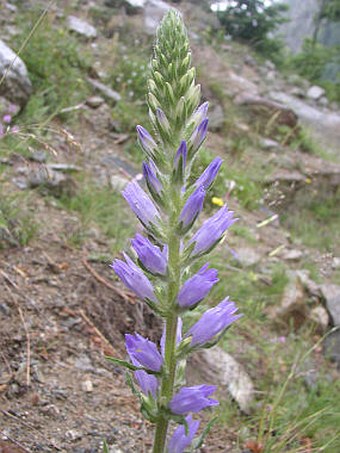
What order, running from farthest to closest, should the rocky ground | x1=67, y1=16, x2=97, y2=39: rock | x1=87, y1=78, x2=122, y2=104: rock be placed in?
x1=67, y1=16, x2=97, y2=39: rock → x1=87, y1=78, x2=122, y2=104: rock → the rocky ground

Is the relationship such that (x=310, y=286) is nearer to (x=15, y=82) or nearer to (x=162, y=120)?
(x=15, y=82)

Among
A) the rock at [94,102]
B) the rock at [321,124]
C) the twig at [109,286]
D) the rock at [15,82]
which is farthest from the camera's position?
the rock at [321,124]

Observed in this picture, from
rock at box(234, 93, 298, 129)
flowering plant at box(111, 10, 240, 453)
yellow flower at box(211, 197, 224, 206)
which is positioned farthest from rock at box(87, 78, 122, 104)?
flowering plant at box(111, 10, 240, 453)

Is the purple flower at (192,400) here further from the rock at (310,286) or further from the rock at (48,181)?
the rock at (310,286)

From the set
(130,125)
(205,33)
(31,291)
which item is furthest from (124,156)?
(205,33)

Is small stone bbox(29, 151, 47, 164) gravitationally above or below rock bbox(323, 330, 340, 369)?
above

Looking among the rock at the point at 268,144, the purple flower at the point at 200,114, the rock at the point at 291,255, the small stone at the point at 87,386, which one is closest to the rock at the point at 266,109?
the rock at the point at 268,144

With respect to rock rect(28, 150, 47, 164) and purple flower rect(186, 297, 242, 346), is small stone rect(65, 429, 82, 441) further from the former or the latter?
rock rect(28, 150, 47, 164)

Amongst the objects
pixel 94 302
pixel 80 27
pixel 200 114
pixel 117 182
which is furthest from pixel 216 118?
pixel 200 114
